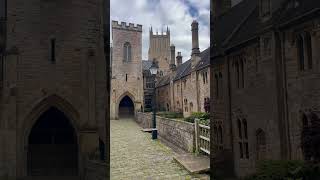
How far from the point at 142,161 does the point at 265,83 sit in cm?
1302

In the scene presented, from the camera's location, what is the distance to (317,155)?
9.91 metres

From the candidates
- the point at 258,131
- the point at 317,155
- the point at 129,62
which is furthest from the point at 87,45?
the point at 129,62

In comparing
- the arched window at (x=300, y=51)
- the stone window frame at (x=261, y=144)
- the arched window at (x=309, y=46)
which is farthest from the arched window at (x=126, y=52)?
the arched window at (x=309, y=46)

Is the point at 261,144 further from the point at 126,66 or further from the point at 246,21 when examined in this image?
the point at 126,66

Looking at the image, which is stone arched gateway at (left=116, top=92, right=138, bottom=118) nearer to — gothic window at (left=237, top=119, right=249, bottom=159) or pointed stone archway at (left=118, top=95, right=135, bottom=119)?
pointed stone archway at (left=118, top=95, right=135, bottom=119)

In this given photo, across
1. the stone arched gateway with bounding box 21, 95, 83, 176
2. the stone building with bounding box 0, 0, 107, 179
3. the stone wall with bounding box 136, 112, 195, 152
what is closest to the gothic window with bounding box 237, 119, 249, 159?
the stone building with bounding box 0, 0, 107, 179

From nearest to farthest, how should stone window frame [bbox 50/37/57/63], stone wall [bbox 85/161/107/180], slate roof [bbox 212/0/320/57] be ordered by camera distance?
slate roof [bbox 212/0/320/57]
stone wall [bbox 85/161/107/180]
stone window frame [bbox 50/37/57/63]

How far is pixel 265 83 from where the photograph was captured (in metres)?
13.7

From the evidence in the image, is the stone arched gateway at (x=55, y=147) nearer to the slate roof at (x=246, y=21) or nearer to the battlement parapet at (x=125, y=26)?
the slate roof at (x=246, y=21)

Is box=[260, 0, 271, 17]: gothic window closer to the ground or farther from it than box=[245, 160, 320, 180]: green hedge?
farther from it

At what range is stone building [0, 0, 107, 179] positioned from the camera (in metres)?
12.6

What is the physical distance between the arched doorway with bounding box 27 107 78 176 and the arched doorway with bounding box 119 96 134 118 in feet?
161

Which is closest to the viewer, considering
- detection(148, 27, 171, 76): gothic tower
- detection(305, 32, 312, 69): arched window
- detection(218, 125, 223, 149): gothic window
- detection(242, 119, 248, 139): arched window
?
detection(305, 32, 312, 69): arched window

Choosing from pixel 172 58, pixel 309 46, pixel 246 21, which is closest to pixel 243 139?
pixel 309 46
